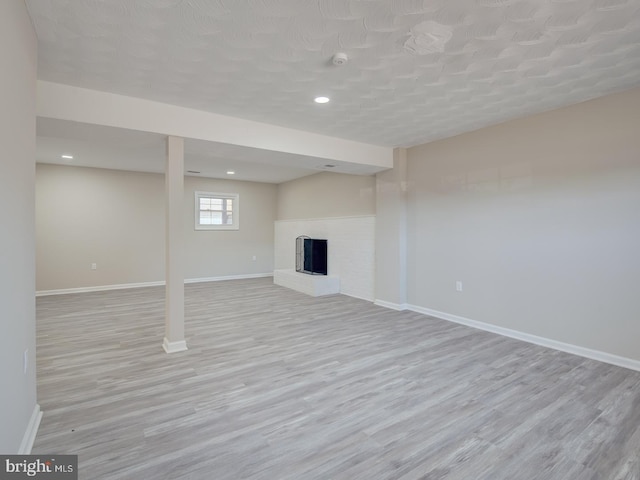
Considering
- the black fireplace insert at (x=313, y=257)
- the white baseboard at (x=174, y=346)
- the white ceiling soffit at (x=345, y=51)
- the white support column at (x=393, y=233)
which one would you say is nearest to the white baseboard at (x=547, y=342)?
the white support column at (x=393, y=233)

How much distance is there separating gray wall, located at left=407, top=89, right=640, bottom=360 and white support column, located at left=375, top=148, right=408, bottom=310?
0.34m

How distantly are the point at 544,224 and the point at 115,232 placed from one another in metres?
7.52

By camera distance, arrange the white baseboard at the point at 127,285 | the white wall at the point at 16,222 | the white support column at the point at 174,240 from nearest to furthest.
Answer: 1. the white wall at the point at 16,222
2. the white support column at the point at 174,240
3. the white baseboard at the point at 127,285

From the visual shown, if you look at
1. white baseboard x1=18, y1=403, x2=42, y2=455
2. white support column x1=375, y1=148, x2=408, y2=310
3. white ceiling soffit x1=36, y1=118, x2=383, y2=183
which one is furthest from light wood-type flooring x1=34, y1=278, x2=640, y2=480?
white ceiling soffit x1=36, y1=118, x2=383, y2=183

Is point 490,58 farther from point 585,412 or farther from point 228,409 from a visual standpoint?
point 228,409

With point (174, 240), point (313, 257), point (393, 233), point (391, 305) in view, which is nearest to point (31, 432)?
point (174, 240)

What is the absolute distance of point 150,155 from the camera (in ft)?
17.1

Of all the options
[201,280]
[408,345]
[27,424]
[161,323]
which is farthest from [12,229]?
[201,280]

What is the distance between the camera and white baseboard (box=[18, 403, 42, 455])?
168cm

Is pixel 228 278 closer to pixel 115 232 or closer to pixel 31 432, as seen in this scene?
pixel 115 232

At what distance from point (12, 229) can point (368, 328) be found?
137 inches

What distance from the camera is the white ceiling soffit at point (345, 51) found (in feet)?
6.00

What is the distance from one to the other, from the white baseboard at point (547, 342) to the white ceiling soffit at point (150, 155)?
2.50m

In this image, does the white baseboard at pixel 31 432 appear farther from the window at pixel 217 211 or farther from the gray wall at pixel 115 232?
the window at pixel 217 211
